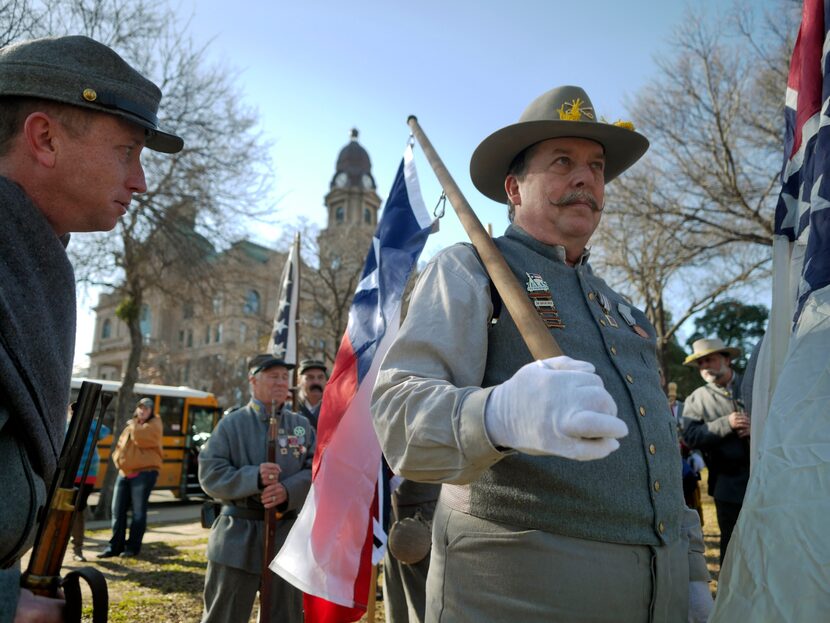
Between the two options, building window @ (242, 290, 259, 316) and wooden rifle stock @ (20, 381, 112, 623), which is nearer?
wooden rifle stock @ (20, 381, 112, 623)

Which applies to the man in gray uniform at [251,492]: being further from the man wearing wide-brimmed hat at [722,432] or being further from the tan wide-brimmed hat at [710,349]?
the tan wide-brimmed hat at [710,349]

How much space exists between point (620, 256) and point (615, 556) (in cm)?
→ 1814

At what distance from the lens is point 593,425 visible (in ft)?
4.32

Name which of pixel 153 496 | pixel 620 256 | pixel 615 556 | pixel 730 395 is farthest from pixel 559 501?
pixel 153 496

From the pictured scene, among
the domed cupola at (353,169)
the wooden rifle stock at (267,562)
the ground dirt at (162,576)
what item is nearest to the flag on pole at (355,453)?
the wooden rifle stock at (267,562)

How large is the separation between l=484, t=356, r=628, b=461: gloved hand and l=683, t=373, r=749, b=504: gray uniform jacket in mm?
4863

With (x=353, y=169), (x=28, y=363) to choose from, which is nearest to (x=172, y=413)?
(x=28, y=363)

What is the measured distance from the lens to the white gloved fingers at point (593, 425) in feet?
4.33

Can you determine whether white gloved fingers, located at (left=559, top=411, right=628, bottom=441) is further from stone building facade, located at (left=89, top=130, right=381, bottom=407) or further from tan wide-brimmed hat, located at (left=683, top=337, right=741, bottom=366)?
stone building facade, located at (left=89, top=130, right=381, bottom=407)

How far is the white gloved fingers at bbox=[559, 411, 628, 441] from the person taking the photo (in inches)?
51.9

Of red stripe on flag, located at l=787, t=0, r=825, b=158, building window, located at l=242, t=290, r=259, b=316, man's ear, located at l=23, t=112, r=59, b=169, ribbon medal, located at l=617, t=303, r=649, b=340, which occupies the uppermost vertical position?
building window, located at l=242, t=290, r=259, b=316

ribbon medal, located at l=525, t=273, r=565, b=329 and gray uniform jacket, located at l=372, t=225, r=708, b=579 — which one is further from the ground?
ribbon medal, located at l=525, t=273, r=565, b=329

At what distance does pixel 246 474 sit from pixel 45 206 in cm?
338

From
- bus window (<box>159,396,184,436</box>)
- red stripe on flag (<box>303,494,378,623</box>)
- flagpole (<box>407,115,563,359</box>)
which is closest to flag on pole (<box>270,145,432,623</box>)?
red stripe on flag (<box>303,494,378,623</box>)
